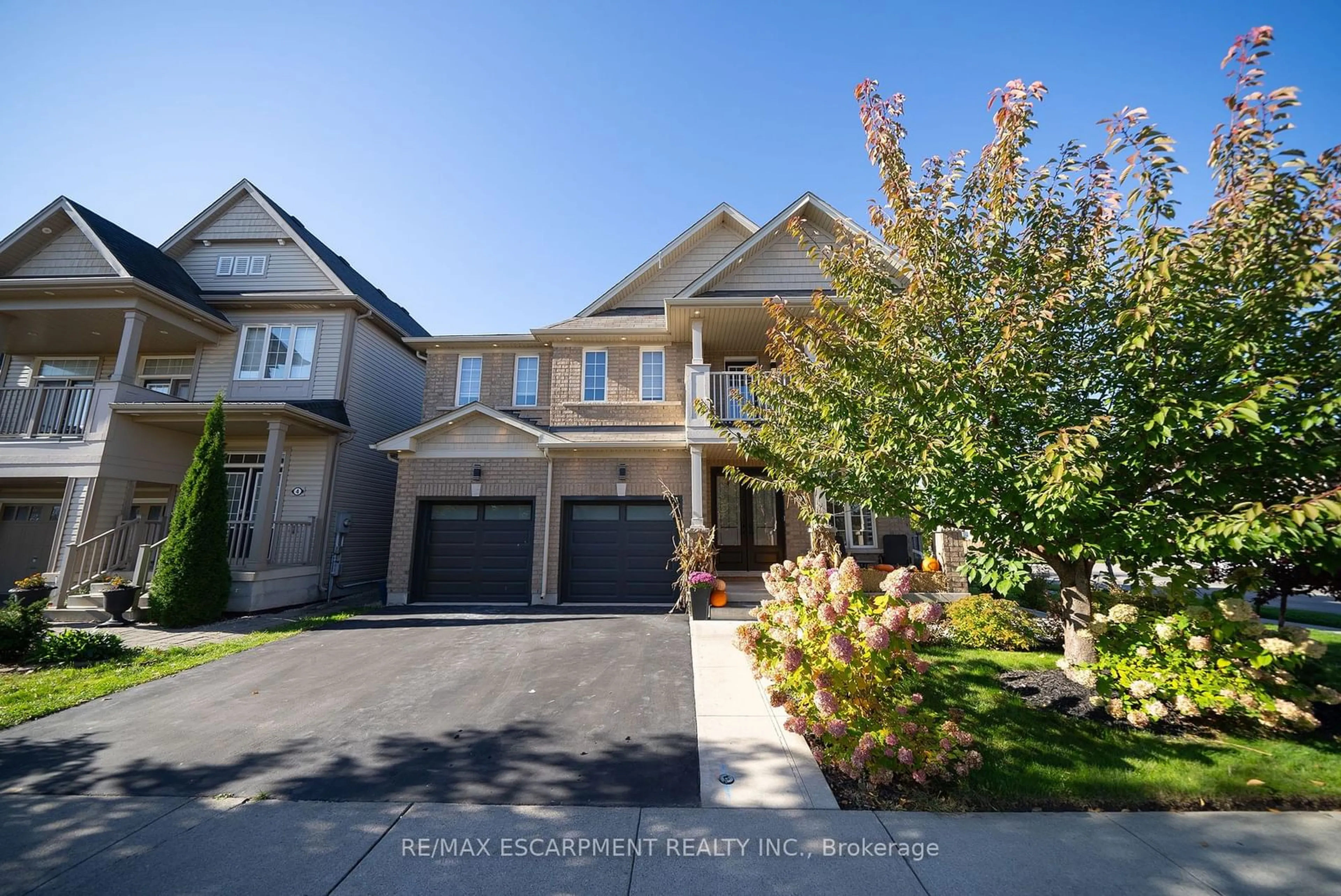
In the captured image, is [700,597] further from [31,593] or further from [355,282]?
[355,282]

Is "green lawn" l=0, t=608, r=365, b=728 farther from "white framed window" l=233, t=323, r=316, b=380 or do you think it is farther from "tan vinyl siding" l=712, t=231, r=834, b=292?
"tan vinyl siding" l=712, t=231, r=834, b=292

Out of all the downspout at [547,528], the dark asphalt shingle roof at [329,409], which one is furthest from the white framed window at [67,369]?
the downspout at [547,528]

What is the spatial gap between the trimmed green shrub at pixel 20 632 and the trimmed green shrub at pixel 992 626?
1277 cm

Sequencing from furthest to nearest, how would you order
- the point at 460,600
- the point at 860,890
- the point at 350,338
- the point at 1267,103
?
the point at 350,338 → the point at 460,600 → the point at 1267,103 → the point at 860,890

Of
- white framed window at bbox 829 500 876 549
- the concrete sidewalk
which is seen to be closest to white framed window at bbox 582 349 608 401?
white framed window at bbox 829 500 876 549

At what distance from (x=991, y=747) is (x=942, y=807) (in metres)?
1.05

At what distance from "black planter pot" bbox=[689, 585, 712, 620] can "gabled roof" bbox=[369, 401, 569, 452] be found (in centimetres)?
452

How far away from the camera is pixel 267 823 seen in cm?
316

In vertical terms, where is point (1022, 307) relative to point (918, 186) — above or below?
below

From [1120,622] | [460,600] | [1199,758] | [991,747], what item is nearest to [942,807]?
[991,747]

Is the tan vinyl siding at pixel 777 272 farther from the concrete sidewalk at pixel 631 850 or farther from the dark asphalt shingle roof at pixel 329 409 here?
the concrete sidewalk at pixel 631 850

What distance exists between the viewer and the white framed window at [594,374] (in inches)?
475

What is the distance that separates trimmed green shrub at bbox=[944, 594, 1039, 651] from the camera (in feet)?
22.0

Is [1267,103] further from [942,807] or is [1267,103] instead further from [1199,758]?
[942,807]
